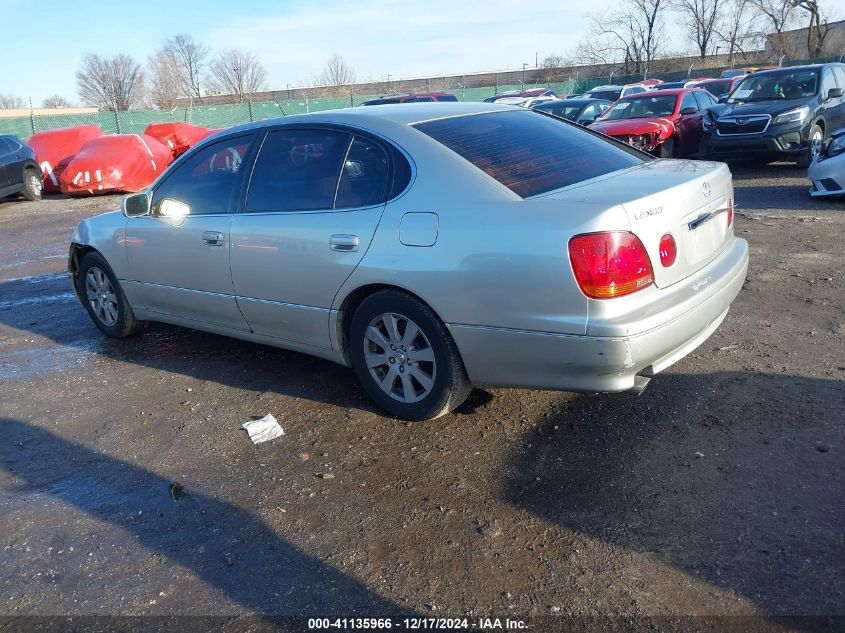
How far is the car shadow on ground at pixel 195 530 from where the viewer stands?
259 cm

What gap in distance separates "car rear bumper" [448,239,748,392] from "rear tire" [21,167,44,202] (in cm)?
1641

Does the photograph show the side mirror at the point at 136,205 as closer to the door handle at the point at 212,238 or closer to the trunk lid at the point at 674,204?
the door handle at the point at 212,238

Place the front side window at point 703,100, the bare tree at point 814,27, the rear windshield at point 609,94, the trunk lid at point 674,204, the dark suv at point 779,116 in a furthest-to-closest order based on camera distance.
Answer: the bare tree at point 814,27, the rear windshield at point 609,94, the front side window at point 703,100, the dark suv at point 779,116, the trunk lid at point 674,204

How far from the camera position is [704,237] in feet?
11.7

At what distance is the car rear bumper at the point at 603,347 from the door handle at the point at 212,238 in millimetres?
1820

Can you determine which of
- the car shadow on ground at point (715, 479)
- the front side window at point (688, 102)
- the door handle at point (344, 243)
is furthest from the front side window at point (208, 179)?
the front side window at point (688, 102)

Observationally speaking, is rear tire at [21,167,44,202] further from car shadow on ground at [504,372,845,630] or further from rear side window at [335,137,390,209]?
car shadow on ground at [504,372,845,630]

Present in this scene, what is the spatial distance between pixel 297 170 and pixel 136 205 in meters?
1.56

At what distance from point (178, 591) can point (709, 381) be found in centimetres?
306

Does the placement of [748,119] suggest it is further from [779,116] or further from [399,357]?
[399,357]

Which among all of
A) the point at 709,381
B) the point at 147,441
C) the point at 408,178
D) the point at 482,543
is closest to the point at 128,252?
the point at 147,441

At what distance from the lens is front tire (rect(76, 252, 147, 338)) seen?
216 inches

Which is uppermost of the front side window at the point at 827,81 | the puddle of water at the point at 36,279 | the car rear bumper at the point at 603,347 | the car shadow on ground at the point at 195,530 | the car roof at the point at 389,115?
the front side window at the point at 827,81

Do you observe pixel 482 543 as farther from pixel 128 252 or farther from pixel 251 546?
pixel 128 252
